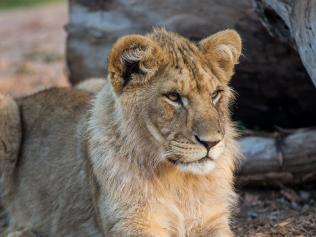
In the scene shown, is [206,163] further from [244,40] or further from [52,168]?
[244,40]

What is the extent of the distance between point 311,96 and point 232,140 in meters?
1.79

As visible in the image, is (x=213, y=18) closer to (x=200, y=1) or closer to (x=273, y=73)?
(x=200, y=1)

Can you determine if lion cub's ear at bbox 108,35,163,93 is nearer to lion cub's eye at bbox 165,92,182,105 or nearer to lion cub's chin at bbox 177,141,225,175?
lion cub's eye at bbox 165,92,182,105

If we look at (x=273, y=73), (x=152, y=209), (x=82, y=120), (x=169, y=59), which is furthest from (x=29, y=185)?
(x=273, y=73)

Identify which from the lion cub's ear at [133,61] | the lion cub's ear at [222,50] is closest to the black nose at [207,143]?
the lion cub's ear at [133,61]

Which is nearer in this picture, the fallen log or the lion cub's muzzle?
the lion cub's muzzle

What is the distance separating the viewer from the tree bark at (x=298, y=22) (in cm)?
541

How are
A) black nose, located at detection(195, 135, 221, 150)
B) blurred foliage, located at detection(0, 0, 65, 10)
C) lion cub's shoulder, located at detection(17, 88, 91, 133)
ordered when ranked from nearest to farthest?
black nose, located at detection(195, 135, 221, 150)
lion cub's shoulder, located at detection(17, 88, 91, 133)
blurred foliage, located at detection(0, 0, 65, 10)

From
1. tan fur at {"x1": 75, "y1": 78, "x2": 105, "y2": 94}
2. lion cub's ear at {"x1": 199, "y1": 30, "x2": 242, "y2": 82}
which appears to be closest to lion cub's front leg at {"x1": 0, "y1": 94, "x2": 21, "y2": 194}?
tan fur at {"x1": 75, "y1": 78, "x2": 105, "y2": 94}

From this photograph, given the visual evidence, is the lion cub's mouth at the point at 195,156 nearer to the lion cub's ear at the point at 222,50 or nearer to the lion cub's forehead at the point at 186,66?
the lion cub's forehead at the point at 186,66

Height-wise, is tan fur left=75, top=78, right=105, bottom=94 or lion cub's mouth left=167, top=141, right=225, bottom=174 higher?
lion cub's mouth left=167, top=141, right=225, bottom=174

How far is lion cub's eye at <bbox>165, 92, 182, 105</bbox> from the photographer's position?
15.9ft

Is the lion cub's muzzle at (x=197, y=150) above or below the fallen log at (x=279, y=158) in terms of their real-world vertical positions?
above

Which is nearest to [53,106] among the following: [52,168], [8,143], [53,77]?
[8,143]
